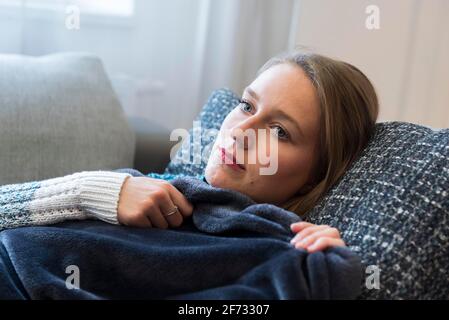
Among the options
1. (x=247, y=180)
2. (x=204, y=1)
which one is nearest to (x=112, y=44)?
(x=204, y=1)

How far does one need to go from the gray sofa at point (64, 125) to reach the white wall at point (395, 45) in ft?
2.16

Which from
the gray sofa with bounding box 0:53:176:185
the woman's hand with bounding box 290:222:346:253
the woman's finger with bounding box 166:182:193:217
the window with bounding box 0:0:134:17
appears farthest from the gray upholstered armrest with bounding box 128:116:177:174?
the woman's hand with bounding box 290:222:346:253

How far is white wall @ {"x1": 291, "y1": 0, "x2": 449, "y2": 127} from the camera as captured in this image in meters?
1.89

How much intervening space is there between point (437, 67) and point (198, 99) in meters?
0.81

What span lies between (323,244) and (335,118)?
317mm

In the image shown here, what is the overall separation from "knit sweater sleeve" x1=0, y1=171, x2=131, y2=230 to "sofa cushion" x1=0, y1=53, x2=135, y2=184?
0.35m

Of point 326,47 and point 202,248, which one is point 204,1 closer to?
point 326,47

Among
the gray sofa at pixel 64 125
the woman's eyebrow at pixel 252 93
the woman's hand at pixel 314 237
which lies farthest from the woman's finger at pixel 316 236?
the gray sofa at pixel 64 125

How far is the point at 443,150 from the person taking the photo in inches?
39.0

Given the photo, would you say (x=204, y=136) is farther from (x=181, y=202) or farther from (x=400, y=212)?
(x=400, y=212)

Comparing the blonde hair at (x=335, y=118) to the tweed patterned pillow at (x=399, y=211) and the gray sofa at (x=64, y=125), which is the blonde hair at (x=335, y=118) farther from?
the gray sofa at (x=64, y=125)

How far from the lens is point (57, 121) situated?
1.45 meters

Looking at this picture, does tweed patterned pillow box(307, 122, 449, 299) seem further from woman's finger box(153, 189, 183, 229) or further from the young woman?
woman's finger box(153, 189, 183, 229)

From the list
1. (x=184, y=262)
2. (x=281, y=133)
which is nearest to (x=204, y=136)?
(x=281, y=133)
